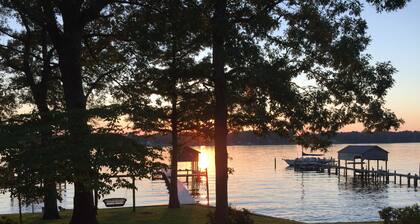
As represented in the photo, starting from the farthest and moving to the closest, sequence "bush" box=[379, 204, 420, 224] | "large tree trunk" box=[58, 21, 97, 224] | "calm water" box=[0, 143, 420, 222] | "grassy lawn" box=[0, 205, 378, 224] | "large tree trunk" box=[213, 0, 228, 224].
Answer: "calm water" box=[0, 143, 420, 222], "grassy lawn" box=[0, 205, 378, 224], "large tree trunk" box=[58, 21, 97, 224], "large tree trunk" box=[213, 0, 228, 224], "bush" box=[379, 204, 420, 224]

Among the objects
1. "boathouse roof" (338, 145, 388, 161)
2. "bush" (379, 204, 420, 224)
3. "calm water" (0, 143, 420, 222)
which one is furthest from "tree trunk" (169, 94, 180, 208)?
"boathouse roof" (338, 145, 388, 161)

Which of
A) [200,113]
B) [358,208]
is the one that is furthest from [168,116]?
[358,208]

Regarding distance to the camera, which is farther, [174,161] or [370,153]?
[370,153]

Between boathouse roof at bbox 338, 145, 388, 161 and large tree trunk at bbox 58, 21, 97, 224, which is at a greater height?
large tree trunk at bbox 58, 21, 97, 224

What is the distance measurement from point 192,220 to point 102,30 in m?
11.0

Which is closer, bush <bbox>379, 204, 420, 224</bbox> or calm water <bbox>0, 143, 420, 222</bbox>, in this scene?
bush <bbox>379, 204, 420, 224</bbox>

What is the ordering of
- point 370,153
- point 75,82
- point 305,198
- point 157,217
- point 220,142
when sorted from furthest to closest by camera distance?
point 370,153
point 305,198
point 157,217
point 75,82
point 220,142

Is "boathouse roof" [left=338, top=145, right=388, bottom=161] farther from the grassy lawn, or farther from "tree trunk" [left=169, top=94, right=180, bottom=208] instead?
the grassy lawn

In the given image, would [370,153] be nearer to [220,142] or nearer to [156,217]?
[156,217]

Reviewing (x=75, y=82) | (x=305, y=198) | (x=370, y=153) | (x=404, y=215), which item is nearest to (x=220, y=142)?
(x=404, y=215)

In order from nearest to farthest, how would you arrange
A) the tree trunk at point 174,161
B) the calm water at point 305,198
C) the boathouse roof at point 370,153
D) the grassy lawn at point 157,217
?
the grassy lawn at point 157,217
the tree trunk at point 174,161
the calm water at point 305,198
the boathouse roof at point 370,153

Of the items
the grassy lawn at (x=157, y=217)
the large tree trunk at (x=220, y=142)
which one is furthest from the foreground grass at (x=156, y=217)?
the large tree trunk at (x=220, y=142)

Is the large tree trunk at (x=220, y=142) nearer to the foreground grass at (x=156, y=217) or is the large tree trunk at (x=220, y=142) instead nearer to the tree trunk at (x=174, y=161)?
the foreground grass at (x=156, y=217)

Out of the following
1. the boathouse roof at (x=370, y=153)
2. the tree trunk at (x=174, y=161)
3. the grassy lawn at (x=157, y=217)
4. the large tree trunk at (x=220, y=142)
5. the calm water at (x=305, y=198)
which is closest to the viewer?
the large tree trunk at (x=220, y=142)
